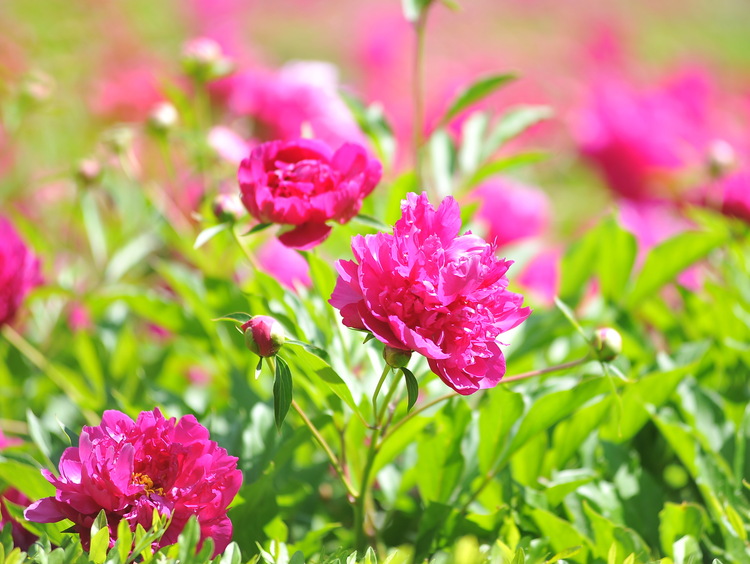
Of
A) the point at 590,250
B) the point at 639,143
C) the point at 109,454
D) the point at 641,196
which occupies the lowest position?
the point at 641,196

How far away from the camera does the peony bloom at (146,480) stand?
21.2 inches

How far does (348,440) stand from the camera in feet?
2.48

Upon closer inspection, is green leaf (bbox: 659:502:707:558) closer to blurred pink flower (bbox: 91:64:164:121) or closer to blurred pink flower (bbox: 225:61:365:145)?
blurred pink flower (bbox: 225:61:365:145)

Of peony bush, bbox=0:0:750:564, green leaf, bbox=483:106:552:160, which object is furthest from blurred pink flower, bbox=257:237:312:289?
green leaf, bbox=483:106:552:160

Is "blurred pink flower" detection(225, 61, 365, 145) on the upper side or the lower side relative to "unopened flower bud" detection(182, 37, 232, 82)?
lower

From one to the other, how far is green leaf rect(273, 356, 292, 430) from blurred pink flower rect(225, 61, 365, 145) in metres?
0.93

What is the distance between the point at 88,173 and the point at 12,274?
202mm

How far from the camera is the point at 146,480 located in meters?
0.55

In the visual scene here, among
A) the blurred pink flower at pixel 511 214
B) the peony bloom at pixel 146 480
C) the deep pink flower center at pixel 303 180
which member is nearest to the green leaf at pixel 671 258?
the blurred pink flower at pixel 511 214

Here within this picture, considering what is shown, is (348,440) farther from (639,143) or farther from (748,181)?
(639,143)

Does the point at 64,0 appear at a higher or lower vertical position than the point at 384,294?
lower

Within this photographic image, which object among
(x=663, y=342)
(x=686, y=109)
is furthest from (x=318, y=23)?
(x=663, y=342)

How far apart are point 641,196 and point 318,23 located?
4661 millimetres

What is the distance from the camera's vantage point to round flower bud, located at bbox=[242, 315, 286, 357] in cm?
54
